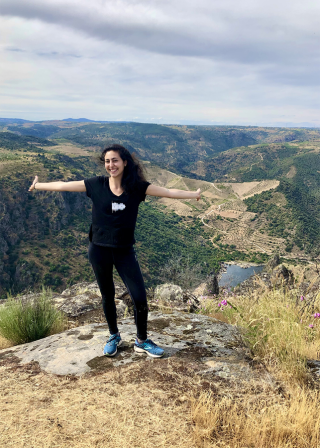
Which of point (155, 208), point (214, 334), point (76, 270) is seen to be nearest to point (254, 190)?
point (155, 208)

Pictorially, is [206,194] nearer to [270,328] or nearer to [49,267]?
[49,267]

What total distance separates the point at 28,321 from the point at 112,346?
4.87ft

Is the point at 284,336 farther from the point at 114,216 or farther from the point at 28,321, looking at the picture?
the point at 28,321

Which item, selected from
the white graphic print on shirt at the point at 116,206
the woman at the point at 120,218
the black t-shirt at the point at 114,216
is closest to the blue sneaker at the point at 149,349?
the woman at the point at 120,218

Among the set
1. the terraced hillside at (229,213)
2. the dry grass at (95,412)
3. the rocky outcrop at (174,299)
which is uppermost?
the dry grass at (95,412)

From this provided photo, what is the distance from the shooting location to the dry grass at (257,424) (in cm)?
161

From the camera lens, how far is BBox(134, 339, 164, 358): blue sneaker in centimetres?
272

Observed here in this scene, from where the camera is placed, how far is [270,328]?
102 inches

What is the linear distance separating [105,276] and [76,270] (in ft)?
153

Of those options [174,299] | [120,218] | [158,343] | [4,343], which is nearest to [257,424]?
[158,343]

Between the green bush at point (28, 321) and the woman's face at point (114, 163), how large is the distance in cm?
224

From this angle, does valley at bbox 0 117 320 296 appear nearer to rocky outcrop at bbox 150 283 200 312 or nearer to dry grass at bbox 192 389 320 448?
rocky outcrop at bbox 150 283 200 312

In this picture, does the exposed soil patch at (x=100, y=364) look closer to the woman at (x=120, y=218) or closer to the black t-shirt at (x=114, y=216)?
the woman at (x=120, y=218)

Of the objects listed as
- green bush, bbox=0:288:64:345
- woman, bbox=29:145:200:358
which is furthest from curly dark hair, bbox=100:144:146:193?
green bush, bbox=0:288:64:345
